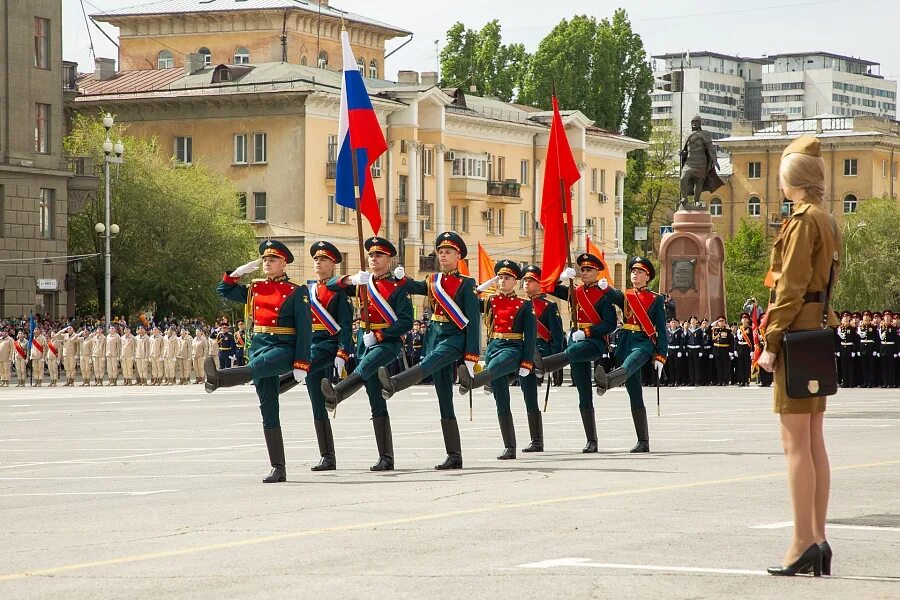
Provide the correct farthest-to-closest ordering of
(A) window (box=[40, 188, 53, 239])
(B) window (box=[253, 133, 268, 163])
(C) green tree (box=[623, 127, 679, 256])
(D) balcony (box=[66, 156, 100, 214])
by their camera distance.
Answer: (C) green tree (box=[623, 127, 679, 256]) < (B) window (box=[253, 133, 268, 163]) < (D) balcony (box=[66, 156, 100, 214]) < (A) window (box=[40, 188, 53, 239])

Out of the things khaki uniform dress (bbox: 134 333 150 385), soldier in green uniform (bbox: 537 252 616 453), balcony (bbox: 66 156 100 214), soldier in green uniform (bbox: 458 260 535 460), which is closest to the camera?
soldier in green uniform (bbox: 458 260 535 460)

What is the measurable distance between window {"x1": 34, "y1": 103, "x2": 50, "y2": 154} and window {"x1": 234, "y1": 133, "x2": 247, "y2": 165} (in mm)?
12711

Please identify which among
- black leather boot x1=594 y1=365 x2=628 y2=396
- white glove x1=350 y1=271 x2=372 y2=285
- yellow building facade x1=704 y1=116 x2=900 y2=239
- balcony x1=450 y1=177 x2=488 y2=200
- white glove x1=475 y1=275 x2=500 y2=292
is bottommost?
black leather boot x1=594 y1=365 x2=628 y2=396

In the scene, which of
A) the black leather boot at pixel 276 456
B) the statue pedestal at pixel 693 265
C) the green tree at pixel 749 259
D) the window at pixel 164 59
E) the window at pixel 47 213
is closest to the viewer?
the black leather boot at pixel 276 456

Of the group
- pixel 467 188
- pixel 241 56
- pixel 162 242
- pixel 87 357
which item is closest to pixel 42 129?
pixel 162 242

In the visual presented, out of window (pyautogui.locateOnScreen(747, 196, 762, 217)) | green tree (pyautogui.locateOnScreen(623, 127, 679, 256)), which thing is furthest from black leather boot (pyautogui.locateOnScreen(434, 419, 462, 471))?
window (pyautogui.locateOnScreen(747, 196, 762, 217))

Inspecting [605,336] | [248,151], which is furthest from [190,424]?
[248,151]

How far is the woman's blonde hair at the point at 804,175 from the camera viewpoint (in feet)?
28.8

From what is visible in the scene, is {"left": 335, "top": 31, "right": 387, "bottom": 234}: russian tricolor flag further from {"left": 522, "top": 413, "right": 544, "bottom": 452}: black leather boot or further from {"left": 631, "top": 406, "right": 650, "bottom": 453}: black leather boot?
{"left": 631, "top": 406, "right": 650, "bottom": 453}: black leather boot

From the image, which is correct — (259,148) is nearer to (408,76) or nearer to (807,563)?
(408,76)

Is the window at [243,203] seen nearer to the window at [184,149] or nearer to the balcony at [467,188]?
the window at [184,149]

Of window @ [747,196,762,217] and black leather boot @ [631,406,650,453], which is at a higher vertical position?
window @ [747,196,762,217]

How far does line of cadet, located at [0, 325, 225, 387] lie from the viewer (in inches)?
1758

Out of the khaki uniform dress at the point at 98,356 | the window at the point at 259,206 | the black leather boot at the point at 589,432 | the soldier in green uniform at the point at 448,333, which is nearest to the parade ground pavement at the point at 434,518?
the black leather boot at the point at 589,432
